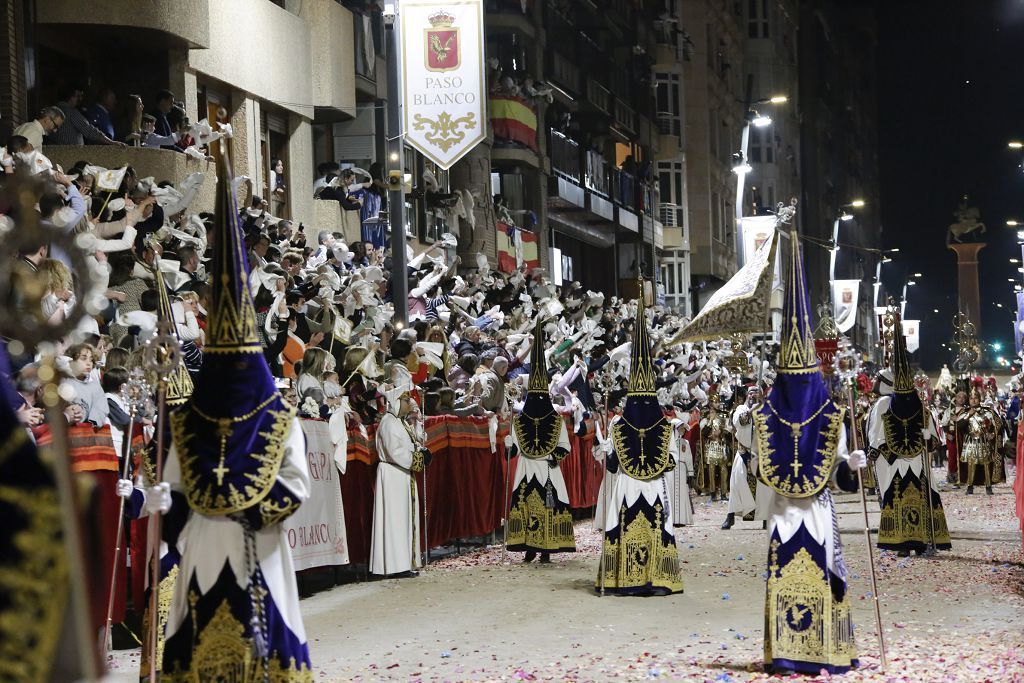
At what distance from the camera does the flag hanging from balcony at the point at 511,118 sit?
117ft

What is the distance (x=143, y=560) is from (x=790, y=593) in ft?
17.1

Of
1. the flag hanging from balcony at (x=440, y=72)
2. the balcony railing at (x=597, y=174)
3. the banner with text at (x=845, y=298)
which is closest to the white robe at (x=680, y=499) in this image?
the flag hanging from balcony at (x=440, y=72)

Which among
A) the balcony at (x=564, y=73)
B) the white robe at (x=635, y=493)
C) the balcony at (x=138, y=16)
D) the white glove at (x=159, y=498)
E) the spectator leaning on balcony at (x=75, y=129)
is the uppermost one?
the balcony at (x=564, y=73)

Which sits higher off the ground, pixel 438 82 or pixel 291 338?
pixel 438 82

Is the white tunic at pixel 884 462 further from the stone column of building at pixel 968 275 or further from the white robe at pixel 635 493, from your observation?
the stone column of building at pixel 968 275

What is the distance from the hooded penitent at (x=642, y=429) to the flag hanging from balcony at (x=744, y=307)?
1.95 m

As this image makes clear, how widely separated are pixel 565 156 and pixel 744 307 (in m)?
32.2

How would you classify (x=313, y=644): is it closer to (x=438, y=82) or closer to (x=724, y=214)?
(x=438, y=82)

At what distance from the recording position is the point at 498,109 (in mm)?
35875

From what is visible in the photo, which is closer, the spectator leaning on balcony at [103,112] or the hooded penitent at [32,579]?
the hooded penitent at [32,579]

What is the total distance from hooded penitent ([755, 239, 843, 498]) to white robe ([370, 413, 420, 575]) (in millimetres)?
6833

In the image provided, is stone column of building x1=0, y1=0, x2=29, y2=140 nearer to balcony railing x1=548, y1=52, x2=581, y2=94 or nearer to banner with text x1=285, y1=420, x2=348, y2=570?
banner with text x1=285, y1=420, x2=348, y2=570

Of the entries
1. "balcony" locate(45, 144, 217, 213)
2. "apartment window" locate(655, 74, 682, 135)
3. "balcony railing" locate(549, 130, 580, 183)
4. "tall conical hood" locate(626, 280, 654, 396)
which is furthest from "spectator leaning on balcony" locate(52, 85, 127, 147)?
"apartment window" locate(655, 74, 682, 135)

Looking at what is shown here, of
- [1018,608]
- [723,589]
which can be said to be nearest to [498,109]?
[723,589]
